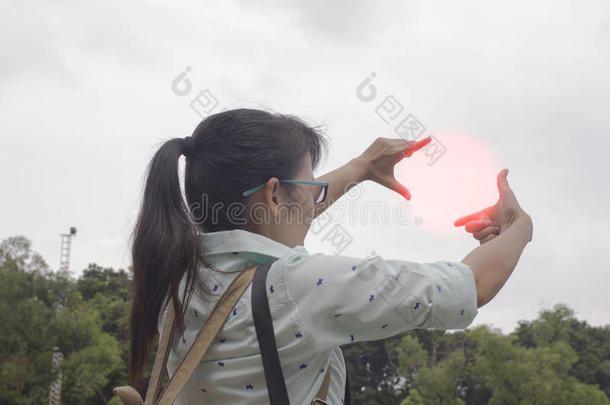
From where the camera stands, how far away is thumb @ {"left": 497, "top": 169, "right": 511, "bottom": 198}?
5.91ft

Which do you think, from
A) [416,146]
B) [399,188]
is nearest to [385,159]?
[399,188]

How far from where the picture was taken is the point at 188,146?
6.37ft

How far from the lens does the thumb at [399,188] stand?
2266 mm

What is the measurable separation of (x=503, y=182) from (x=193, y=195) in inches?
37.9

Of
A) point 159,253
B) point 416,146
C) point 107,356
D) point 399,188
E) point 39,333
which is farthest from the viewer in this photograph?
point 107,356

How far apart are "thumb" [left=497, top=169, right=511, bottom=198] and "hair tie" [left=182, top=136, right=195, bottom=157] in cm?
96

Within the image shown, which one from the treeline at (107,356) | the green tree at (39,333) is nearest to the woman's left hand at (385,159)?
the treeline at (107,356)

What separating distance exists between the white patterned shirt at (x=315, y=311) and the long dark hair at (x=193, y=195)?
0.13 meters

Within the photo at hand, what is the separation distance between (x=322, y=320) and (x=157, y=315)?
56cm

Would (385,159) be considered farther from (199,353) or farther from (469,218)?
(199,353)

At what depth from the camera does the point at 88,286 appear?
37.8m

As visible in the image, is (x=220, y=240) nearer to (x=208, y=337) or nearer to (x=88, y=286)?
(x=208, y=337)

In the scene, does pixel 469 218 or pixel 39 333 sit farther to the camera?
pixel 39 333

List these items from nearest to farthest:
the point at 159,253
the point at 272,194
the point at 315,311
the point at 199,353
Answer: the point at 315,311
the point at 199,353
the point at 159,253
the point at 272,194
